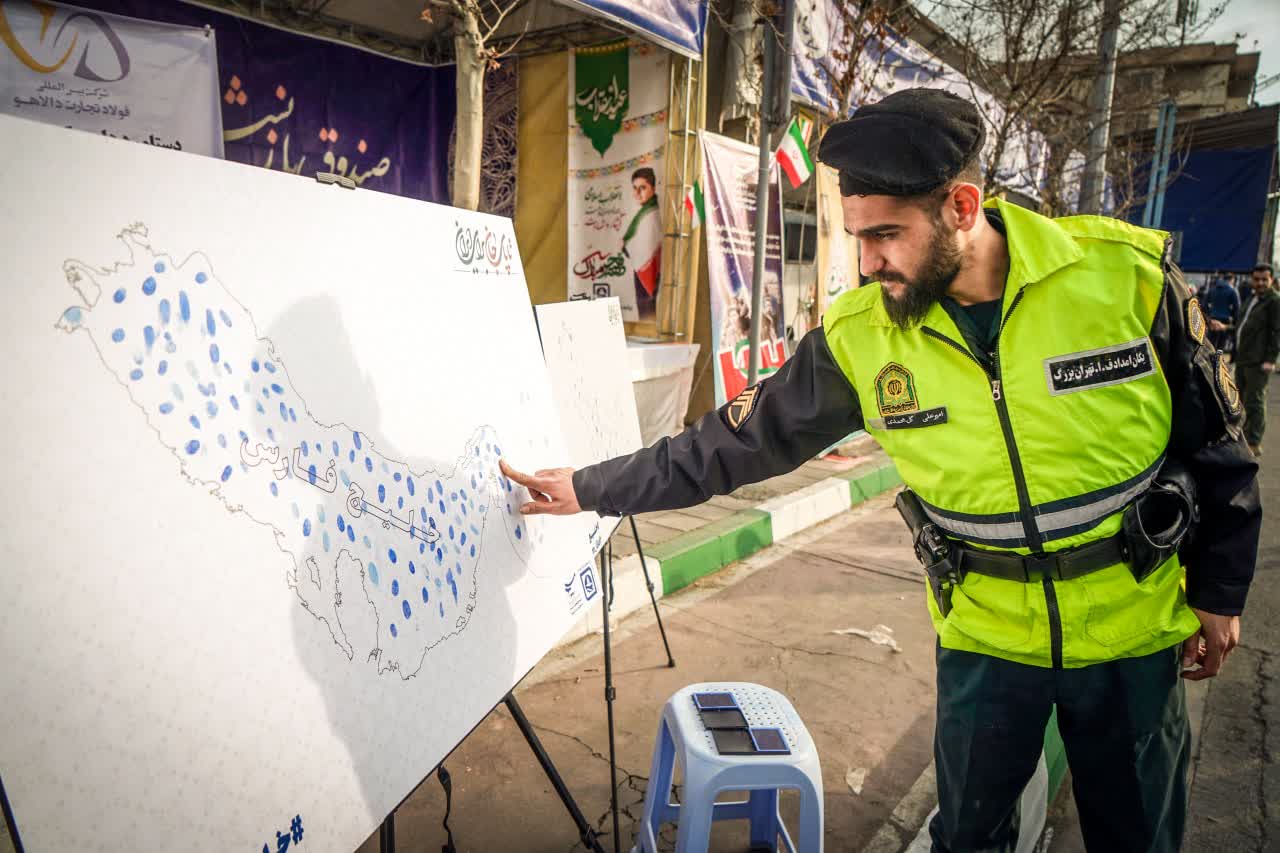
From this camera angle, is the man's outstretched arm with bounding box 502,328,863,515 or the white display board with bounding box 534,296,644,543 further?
the white display board with bounding box 534,296,644,543

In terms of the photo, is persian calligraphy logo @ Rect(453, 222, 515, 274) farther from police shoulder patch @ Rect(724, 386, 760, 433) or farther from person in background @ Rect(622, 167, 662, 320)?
person in background @ Rect(622, 167, 662, 320)

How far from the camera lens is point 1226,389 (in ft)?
4.65

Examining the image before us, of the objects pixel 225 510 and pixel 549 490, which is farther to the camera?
pixel 549 490

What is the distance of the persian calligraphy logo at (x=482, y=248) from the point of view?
1707 millimetres

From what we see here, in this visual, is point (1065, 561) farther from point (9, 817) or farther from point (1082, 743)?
point (9, 817)

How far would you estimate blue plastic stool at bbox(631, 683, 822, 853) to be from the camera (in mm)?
1701

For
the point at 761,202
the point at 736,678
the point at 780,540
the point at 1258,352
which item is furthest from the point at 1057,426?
the point at 1258,352

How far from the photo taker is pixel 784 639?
364 centimetres

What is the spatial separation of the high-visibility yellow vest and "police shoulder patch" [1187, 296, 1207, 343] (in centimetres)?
8

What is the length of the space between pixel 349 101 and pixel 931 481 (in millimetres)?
6391

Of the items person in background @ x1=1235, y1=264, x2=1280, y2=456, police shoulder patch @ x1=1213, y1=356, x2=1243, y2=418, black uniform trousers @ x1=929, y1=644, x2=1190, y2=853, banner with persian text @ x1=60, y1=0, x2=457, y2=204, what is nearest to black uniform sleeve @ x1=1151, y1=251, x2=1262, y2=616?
police shoulder patch @ x1=1213, y1=356, x2=1243, y2=418

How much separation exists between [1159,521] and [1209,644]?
0.29m

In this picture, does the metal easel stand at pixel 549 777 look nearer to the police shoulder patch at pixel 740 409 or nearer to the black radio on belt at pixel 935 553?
the police shoulder patch at pixel 740 409

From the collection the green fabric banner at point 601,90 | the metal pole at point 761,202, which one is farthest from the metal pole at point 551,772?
the green fabric banner at point 601,90
